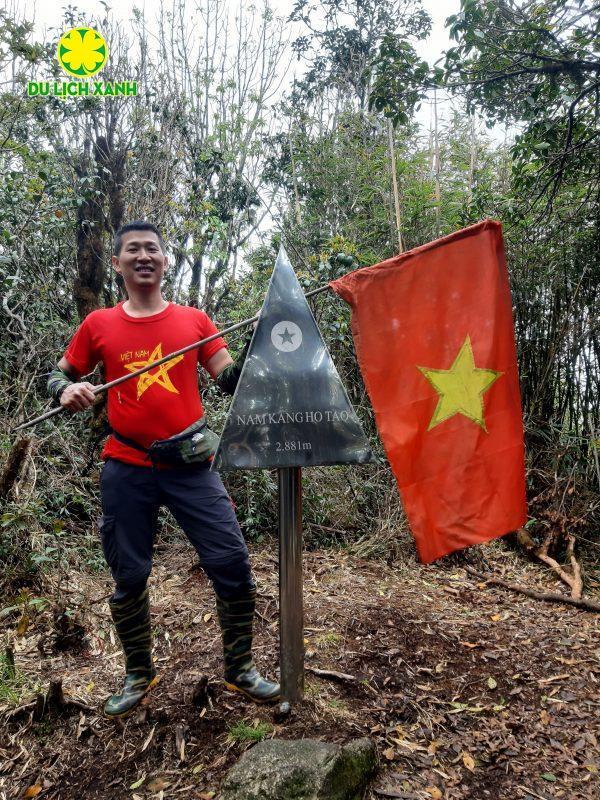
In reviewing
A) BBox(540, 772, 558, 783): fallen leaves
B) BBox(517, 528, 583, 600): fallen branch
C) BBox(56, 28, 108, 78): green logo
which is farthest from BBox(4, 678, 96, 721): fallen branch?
BBox(56, 28, 108, 78): green logo

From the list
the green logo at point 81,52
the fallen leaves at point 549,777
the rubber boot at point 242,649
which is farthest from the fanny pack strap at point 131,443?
the green logo at point 81,52

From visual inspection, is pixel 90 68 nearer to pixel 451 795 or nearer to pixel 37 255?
pixel 37 255

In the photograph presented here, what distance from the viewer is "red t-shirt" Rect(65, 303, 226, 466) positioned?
217 centimetres

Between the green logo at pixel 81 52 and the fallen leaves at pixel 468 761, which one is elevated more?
the green logo at pixel 81 52

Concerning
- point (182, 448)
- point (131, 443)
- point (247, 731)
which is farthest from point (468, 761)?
point (131, 443)

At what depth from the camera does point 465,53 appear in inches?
149

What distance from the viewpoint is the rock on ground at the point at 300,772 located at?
67.0 inches

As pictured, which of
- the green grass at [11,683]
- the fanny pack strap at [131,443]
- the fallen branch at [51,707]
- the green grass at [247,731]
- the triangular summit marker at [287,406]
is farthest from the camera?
the green grass at [11,683]

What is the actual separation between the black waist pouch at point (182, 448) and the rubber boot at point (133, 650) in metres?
0.62

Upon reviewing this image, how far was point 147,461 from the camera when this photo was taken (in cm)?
218

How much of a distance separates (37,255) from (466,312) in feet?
14.4

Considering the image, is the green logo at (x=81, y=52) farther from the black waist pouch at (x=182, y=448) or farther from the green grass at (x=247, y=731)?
the green grass at (x=247, y=731)

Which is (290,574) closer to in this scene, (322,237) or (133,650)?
(133,650)

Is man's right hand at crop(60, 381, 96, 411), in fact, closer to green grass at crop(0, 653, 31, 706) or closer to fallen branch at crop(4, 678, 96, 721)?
fallen branch at crop(4, 678, 96, 721)
